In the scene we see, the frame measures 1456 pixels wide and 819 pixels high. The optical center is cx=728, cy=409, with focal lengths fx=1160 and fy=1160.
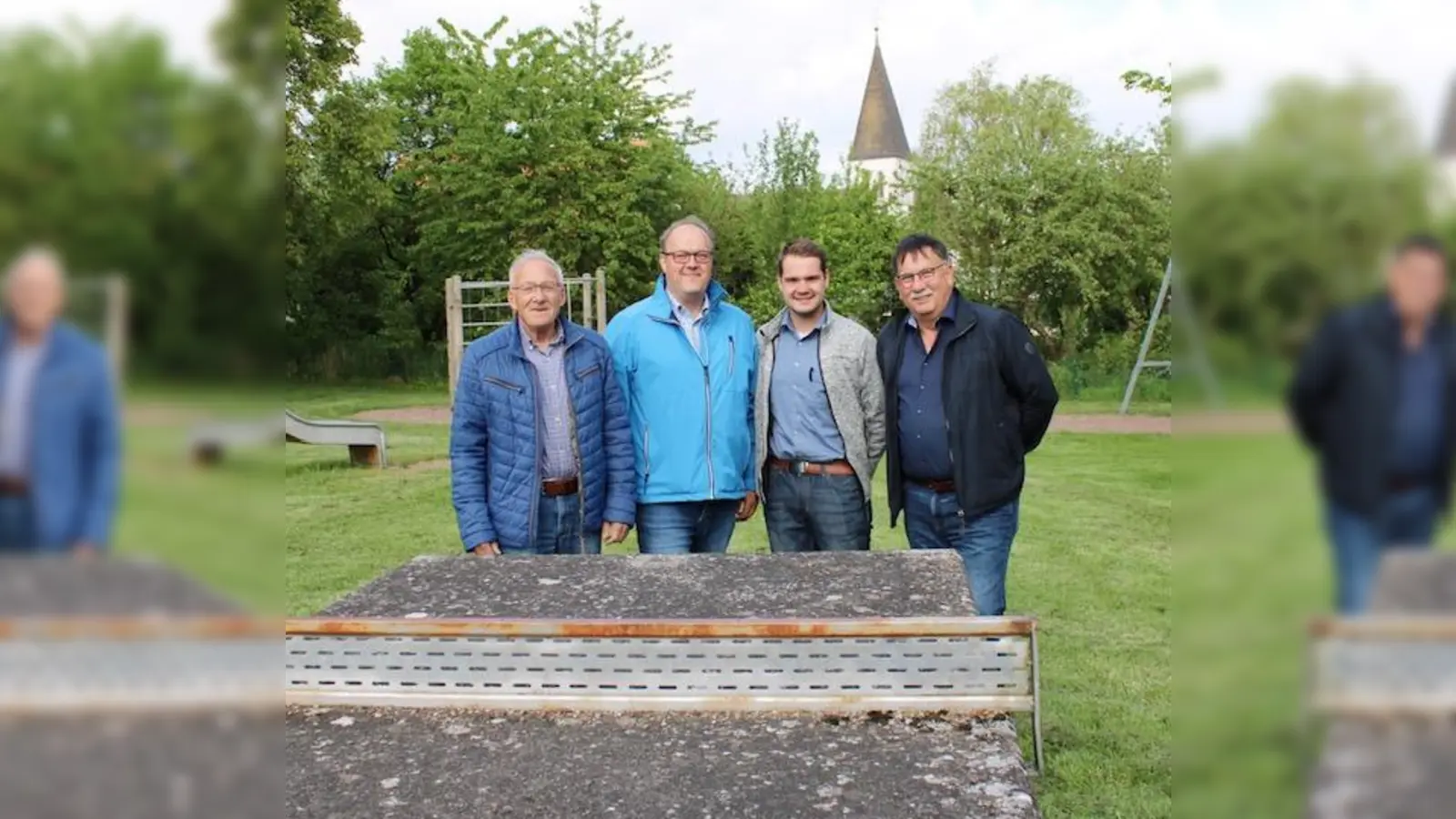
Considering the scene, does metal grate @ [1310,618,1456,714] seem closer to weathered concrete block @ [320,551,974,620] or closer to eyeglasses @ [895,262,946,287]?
weathered concrete block @ [320,551,974,620]

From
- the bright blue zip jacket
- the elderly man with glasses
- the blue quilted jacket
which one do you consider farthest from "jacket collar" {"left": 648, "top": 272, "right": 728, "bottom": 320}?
the elderly man with glasses

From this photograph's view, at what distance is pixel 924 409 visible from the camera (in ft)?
12.8

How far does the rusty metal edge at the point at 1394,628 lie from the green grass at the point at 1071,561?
0.09 meters

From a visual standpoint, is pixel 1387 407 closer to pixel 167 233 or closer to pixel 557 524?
pixel 167 233

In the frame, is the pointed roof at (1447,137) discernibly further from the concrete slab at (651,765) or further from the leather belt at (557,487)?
the leather belt at (557,487)

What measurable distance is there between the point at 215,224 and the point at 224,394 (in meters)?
0.08

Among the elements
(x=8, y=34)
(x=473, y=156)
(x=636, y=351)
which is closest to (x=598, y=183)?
(x=473, y=156)

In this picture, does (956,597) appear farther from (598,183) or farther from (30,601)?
(598,183)

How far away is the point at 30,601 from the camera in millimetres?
490

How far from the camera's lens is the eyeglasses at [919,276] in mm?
3842

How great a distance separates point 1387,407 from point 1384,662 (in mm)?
97

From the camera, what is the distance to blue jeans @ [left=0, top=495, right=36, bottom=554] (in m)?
0.48

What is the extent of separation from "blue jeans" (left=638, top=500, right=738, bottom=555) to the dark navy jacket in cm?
351

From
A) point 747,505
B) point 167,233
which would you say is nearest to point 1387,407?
point 167,233
